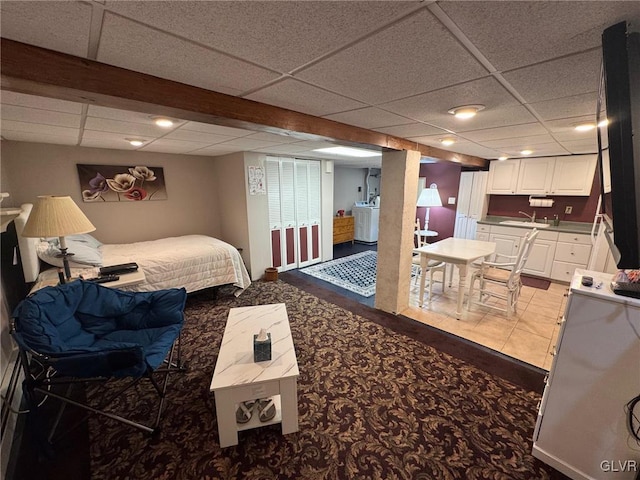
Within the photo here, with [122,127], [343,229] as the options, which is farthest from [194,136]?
[343,229]

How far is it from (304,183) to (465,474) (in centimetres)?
429

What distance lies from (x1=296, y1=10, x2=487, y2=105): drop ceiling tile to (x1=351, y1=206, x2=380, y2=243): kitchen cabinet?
5396 mm

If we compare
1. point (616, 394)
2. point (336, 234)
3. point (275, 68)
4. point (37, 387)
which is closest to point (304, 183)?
point (336, 234)

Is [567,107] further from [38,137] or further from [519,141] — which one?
[38,137]

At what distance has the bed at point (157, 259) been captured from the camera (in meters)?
2.58

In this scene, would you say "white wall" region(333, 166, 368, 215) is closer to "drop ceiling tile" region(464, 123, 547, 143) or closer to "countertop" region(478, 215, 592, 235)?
"countertop" region(478, 215, 592, 235)

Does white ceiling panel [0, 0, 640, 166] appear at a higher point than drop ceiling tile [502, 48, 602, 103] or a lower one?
higher

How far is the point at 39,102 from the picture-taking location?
5.39ft

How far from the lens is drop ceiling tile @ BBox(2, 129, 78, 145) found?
2592 mm

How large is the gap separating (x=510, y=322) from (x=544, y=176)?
2865 millimetres

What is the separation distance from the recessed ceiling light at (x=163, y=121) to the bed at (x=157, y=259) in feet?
5.07

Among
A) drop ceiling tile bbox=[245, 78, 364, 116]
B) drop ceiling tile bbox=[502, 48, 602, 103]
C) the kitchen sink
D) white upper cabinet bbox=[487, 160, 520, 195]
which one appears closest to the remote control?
drop ceiling tile bbox=[245, 78, 364, 116]

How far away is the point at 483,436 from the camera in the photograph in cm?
169

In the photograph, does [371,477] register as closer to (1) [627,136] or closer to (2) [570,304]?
(2) [570,304]
